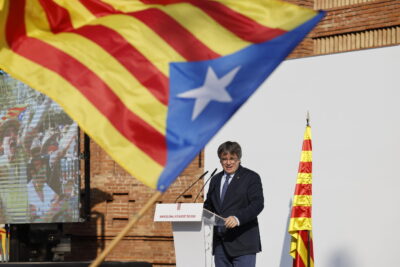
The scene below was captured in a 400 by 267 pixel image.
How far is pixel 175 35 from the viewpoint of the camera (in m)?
5.43

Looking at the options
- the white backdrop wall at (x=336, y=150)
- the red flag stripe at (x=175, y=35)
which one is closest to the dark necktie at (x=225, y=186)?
the white backdrop wall at (x=336, y=150)

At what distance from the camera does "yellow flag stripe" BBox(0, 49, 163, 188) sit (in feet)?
16.4

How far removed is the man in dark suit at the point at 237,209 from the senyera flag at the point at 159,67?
2.91 meters

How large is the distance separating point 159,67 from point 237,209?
331cm

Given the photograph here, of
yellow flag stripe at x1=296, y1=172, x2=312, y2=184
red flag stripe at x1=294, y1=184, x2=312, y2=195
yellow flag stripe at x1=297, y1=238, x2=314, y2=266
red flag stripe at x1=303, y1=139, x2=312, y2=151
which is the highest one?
red flag stripe at x1=303, y1=139, x2=312, y2=151

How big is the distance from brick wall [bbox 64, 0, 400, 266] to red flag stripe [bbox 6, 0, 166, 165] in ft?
21.6

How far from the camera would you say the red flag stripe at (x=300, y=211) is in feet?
33.1

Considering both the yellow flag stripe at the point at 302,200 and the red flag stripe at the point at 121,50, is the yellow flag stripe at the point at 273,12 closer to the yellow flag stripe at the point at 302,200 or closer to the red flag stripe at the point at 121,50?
the red flag stripe at the point at 121,50

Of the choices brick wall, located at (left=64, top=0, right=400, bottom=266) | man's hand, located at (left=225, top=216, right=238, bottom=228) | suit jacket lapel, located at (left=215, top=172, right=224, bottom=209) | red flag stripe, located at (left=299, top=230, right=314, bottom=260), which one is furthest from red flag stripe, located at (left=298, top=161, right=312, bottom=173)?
man's hand, located at (left=225, top=216, right=238, bottom=228)

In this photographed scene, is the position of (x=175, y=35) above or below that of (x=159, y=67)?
above

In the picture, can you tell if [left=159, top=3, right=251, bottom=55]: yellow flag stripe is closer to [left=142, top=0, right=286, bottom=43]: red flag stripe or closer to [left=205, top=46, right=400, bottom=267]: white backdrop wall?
[left=142, top=0, right=286, bottom=43]: red flag stripe

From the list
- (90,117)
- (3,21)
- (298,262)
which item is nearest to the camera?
(90,117)

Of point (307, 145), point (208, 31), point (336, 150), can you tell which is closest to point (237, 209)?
point (307, 145)

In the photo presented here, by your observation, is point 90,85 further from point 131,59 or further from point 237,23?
point 237,23
